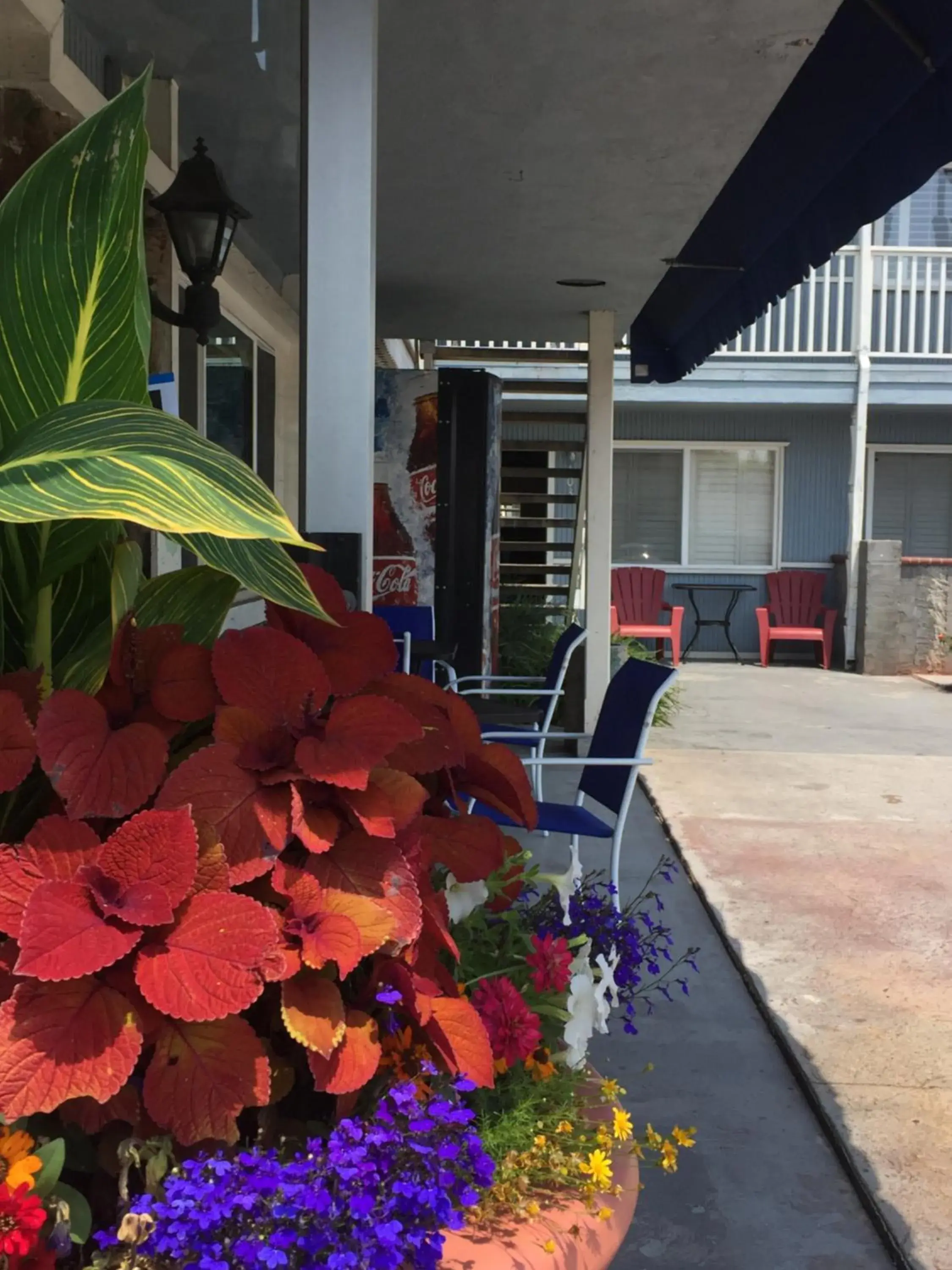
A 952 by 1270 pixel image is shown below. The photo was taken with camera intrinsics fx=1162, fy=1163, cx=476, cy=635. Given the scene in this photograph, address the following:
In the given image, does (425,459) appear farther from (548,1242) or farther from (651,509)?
(651,509)

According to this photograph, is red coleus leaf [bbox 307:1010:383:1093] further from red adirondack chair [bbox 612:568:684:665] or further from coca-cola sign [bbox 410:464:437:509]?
red adirondack chair [bbox 612:568:684:665]

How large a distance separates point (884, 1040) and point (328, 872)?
2429 mm

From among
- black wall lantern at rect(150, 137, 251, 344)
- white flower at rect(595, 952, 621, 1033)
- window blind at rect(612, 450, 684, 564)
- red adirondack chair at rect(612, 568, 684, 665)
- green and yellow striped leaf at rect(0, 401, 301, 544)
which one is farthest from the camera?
window blind at rect(612, 450, 684, 564)

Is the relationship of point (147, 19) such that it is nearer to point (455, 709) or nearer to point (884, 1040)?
point (455, 709)

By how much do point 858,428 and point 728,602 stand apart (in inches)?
89.3

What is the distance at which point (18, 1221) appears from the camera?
2.65 ft

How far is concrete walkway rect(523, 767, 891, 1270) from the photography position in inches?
82.7

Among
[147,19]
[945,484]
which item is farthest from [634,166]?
[945,484]

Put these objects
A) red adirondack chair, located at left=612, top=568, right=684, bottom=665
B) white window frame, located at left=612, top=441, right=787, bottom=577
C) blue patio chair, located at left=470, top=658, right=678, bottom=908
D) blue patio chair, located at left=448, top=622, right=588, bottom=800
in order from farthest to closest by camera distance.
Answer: white window frame, located at left=612, top=441, right=787, bottom=577 → red adirondack chair, located at left=612, top=568, right=684, bottom=665 → blue patio chair, located at left=448, top=622, right=588, bottom=800 → blue patio chair, located at left=470, top=658, right=678, bottom=908

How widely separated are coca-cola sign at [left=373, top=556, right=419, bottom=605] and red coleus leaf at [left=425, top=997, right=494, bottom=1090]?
5.61 meters

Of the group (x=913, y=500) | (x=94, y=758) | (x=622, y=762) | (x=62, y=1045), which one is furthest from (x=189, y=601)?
(x=913, y=500)

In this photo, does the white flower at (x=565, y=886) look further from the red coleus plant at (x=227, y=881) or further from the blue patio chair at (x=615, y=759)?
the blue patio chair at (x=615, y=759)

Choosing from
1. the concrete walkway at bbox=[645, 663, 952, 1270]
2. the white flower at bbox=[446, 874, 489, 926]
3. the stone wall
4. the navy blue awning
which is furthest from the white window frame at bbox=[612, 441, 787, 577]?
the white flower at bbox=[446, 874, 489, 926]

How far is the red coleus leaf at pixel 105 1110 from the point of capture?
92 centimetres
